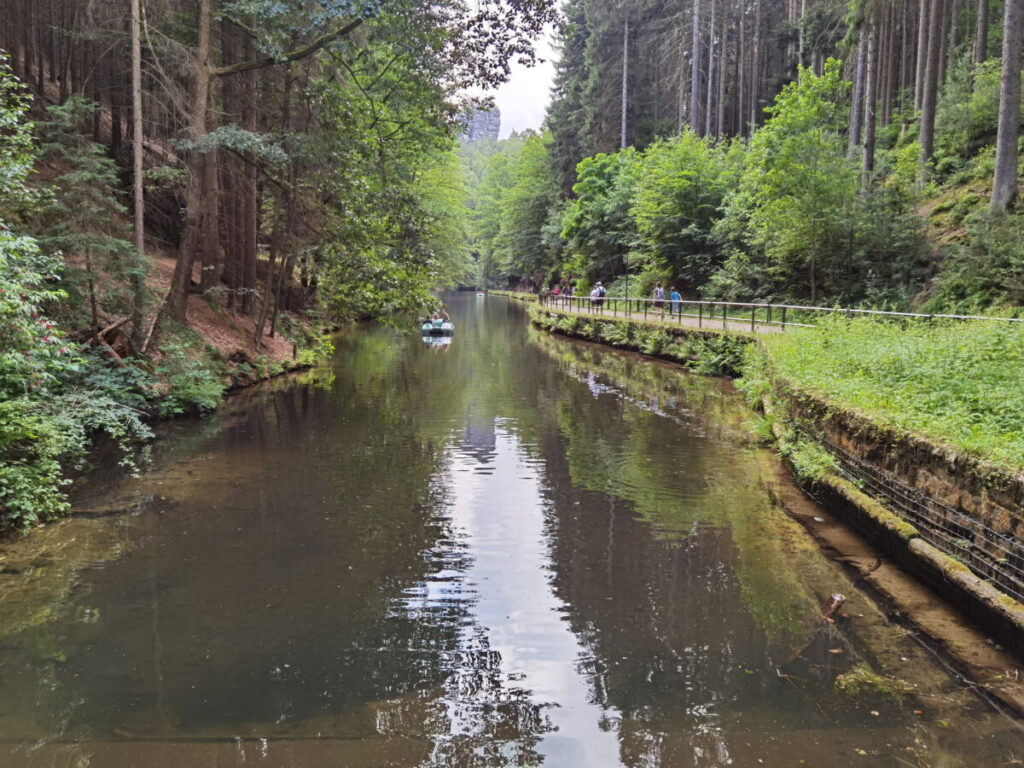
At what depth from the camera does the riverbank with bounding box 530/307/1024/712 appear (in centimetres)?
523

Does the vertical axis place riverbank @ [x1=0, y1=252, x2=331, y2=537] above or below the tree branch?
below

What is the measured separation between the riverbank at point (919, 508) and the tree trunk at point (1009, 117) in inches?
468

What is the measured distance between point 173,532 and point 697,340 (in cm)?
1745

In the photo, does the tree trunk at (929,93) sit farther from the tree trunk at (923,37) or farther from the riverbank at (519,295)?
the riverbank at (519,295)

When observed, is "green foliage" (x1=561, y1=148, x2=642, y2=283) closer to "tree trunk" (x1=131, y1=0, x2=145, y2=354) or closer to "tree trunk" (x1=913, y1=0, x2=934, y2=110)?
"tree trunk" (x1=913, y1=0, x2=934, y2=110)

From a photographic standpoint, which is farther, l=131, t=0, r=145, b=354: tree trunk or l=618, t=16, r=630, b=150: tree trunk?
l=618, t=16, r=630, b=150: tree trunk

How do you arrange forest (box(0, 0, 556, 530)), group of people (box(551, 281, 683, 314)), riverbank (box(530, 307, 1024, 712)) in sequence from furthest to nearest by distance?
group of people (box(551, 281, 683, 314)), forest (box(0, 0, 556, 530)), riverbank (box(530, 307, 1024, 712))

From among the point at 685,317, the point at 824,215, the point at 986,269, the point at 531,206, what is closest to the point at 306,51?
the point at 986,269

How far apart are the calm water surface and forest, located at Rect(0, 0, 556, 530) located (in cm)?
183

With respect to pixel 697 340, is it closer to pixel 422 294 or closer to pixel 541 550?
pixel 422 294

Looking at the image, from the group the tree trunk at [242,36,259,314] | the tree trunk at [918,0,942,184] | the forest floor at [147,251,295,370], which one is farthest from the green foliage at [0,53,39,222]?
the tree trunk at [918,0,942,184]

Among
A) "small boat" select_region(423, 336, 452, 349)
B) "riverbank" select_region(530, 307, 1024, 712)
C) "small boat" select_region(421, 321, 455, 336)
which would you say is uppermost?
"small boat" select_region(421, 321, 455, 336)

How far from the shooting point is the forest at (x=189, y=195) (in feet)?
27.7

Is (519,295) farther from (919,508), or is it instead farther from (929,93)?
(919,508)
